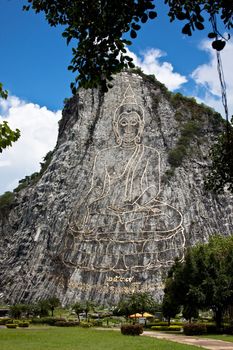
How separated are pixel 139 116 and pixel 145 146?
4.63 m

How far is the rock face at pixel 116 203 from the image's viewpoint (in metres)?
44.4

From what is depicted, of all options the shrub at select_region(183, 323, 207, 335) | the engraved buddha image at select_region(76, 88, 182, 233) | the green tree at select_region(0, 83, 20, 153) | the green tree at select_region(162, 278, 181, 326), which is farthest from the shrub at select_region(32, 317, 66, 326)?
the green tree at select_region(0, 83, 20, 153)

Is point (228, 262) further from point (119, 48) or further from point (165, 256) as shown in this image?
point (119, 48)

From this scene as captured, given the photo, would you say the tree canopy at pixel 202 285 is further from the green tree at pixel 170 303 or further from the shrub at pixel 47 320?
the shrub at pixel 47 320

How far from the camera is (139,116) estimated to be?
55.8 metres

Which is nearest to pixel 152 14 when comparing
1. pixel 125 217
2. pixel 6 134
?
pixel 6 134

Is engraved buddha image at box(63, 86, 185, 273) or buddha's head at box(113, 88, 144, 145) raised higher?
buddha's head at box(113, 88, 144, 145)

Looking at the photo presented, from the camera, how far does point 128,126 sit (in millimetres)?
55062

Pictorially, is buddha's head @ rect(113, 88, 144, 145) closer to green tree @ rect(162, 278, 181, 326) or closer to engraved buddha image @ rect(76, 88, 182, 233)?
engraved buddha image @ rect(76, 88, 182, 233)

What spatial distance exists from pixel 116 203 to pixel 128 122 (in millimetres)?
11530

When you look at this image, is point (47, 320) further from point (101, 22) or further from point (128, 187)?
point (101, 22)

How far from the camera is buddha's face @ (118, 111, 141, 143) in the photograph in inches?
2138

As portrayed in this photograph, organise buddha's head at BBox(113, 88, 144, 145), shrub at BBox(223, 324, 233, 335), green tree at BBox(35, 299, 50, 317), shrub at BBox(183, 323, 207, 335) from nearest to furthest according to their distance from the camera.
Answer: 1. shrub at BBox(183, 323, 207, 335)
2. shrub at BBox(223, 324, 233, 335)
3. green tree at BBox(35, 299, 50, 317)
4. buddha's head at BBox(113, 88, 144, 145)

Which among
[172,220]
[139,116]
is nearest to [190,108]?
[139,116]
